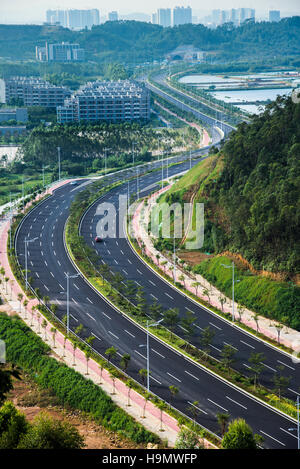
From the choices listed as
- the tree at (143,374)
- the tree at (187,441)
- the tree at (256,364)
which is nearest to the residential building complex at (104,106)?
the tree at (143,374)

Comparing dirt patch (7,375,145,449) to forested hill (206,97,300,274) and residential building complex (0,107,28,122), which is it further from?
residential building complex (0,107,28,122)

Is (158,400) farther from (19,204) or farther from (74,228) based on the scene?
(19,204)

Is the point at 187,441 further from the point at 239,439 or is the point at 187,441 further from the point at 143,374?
the point at 143,374

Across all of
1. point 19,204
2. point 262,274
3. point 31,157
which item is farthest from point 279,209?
point 31,157

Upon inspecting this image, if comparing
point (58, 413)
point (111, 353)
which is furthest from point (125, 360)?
point (58, 413)

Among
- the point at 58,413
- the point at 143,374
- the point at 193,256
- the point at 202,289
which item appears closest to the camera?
the point at 58,413

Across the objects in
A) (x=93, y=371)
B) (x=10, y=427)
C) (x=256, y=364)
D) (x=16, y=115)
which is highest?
(x=16, y=115)

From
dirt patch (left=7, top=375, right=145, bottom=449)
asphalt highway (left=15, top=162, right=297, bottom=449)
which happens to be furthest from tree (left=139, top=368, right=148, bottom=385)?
dirt patch (left=7, top=375, right=145, bottom=449)
